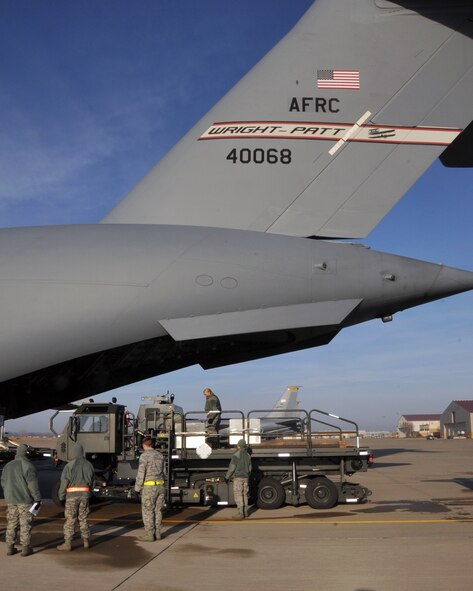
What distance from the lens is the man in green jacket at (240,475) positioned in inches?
352

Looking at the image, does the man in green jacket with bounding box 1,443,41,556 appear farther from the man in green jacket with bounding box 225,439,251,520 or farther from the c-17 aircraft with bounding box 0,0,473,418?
the man in green jacket with bounding box 225,439,251,520

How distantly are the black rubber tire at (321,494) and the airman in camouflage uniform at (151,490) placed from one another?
10.9ft

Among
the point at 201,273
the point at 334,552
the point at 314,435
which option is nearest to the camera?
the point at 334,552

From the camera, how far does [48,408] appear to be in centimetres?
1058

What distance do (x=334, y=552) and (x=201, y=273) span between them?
3.75 m

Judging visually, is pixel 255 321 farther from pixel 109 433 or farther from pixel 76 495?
pixel 109 433

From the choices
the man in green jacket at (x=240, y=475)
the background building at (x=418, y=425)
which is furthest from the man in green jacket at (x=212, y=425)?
the background building at (x=418, y=425)

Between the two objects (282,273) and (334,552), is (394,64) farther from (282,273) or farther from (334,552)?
(334,552)

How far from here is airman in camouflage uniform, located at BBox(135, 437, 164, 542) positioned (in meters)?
7.17

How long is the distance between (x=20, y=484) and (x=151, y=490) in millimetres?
1571

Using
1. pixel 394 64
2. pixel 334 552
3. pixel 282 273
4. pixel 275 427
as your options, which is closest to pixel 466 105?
pixel 394 64

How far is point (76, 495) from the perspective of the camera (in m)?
6.84

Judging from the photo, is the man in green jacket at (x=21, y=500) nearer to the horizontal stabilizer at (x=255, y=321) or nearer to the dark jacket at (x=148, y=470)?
the dark jacket at (x=148, y=470)

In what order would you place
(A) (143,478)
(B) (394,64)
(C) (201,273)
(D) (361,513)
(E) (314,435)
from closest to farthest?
(A) (143,478)
(C) (201,273)
(B) (394,64)
(D) (361,513)
(E) (314,435)
